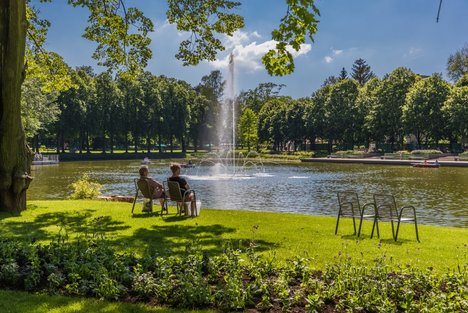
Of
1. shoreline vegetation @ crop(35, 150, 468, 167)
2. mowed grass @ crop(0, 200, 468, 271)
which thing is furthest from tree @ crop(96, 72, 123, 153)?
mowed grass @ crop(0, 200, 468, 271)

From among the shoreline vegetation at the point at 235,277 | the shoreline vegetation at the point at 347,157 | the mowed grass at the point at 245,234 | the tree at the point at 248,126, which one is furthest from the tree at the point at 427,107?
the shoreline vegetation at the point at 235,277

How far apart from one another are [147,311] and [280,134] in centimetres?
9112

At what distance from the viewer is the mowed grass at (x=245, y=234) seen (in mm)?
7785

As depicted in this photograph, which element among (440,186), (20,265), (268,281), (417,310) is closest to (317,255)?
(268,281)

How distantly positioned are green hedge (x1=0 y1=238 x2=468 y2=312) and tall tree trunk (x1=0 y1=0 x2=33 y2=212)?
19.8 ft

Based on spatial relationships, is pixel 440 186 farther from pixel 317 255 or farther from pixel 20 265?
pixel 20 265

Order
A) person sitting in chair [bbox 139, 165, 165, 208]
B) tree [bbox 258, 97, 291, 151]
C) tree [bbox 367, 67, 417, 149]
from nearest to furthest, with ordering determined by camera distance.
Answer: person sitting in chair [bbox 139, 165, 165, 208], tree [bbox 367, 67, 417, 149], tree [bbox 258, 97, 291, 151]

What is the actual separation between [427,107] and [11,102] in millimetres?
62921

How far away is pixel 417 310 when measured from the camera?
487 cm

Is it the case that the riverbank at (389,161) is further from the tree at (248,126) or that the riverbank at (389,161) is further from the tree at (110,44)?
the tree at (110,44)

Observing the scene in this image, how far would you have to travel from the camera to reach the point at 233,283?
531 centimetres

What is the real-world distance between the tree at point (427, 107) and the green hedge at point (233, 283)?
64.1m

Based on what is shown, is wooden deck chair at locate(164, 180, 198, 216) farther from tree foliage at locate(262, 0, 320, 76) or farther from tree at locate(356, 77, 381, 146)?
tree at locate(356, 77, 381, 146)

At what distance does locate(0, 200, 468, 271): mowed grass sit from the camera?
779 centimetres
